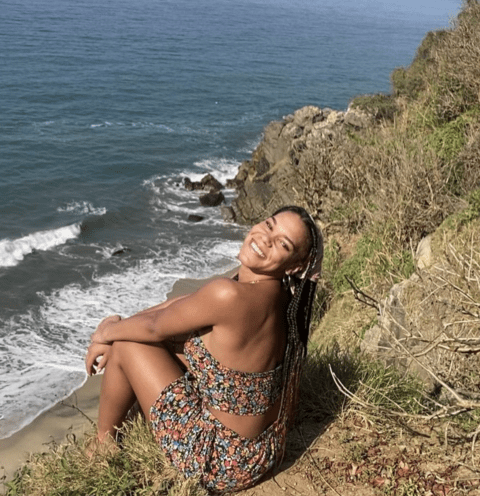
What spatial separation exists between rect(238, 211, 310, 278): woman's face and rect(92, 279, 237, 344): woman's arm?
0.78 feet

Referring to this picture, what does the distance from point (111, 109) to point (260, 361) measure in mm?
38088

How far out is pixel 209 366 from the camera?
3811mm

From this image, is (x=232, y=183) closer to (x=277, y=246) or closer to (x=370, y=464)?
(x=370, y=464)

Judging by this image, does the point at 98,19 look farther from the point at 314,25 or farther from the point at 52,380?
the point at 52,380

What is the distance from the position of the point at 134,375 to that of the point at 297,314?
1082 millimetres

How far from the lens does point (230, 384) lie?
3771mm

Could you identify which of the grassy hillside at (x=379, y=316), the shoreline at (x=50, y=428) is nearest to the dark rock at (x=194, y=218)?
the grassy hillside at (x=379, y=316)

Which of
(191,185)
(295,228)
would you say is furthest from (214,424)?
(191,185)

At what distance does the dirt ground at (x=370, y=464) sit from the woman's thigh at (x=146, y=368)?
860 mm

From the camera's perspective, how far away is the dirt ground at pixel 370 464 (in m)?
3.96

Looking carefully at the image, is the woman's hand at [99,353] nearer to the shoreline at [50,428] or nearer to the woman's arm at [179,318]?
the woman's arm at [179,318]

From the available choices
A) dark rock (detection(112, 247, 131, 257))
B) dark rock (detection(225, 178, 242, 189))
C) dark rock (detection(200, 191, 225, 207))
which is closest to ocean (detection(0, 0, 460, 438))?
dark rock (detection(112, 247, 131, 257))

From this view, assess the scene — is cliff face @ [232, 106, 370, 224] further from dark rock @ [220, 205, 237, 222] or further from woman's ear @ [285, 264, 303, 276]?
woman's ear @ [285, 264, 303, 276]

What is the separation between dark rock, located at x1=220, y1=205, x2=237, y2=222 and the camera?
2483 cm
